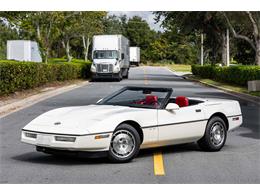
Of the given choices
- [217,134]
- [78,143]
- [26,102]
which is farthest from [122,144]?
[26,102]

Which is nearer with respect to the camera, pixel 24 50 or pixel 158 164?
pixel 158 164

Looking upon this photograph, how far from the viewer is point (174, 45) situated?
155 ft

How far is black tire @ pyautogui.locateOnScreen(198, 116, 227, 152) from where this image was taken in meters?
9.48

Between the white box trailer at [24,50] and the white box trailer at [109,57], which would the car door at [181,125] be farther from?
the white box trailer at [24,50]

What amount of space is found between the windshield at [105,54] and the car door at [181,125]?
2822 centimetres

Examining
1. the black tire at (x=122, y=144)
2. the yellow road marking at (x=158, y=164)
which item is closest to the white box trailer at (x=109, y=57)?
the yellow road marking at (x=158, y=164)

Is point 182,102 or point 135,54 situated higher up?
point 135,54

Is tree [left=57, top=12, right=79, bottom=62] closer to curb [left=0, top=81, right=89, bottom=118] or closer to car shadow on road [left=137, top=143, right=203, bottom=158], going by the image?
curb [left=0, top=81, right=89, bottom=118]

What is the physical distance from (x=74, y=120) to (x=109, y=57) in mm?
29115

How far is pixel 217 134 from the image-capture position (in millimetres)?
9695

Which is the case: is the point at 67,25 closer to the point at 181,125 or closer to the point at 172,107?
the point at 181,125

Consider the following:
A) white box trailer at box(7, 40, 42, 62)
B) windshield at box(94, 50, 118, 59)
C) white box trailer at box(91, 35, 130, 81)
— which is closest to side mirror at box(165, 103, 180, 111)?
white box trailer at box(91, 35, 130, 81)

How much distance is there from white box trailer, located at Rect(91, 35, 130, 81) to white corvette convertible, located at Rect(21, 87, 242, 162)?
25.1 meters

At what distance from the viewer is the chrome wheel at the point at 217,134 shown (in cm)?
959
